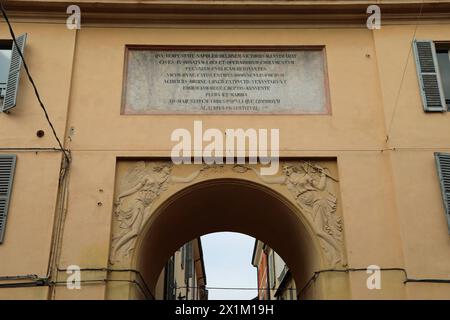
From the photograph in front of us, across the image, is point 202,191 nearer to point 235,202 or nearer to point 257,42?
point 235,202

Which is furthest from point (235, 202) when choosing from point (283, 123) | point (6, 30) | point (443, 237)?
point (6, 30)

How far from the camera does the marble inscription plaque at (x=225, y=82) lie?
36.0 ft

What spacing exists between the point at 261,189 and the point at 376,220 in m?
2.15

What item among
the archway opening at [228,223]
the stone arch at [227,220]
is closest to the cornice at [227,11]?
the stone arch at [227,220]

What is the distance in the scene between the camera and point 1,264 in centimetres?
944

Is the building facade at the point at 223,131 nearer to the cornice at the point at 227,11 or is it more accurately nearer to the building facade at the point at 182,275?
the cornice at the point at 227,11

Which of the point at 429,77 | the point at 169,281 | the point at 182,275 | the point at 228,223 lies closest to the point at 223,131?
the point at 228,223

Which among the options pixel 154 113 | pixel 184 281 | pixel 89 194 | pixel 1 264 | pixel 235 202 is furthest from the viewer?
pixel 184 281

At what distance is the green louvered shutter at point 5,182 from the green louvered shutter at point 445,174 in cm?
772

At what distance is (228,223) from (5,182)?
5072 millimetres

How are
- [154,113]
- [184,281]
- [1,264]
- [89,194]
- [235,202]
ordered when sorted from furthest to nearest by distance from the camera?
[184,281] < [235,202] < [154,113] < [89,194] < [1,264]

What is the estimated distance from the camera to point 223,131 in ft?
34.9

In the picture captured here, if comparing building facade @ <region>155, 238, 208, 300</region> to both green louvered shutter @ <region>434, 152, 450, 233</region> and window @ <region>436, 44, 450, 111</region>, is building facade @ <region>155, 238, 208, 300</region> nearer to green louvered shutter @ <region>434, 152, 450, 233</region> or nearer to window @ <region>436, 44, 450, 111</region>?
green louvered shutter @ <region>434, 152, 450, 233</region>

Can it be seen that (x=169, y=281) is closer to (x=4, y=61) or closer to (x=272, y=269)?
(x=4, y=61)
